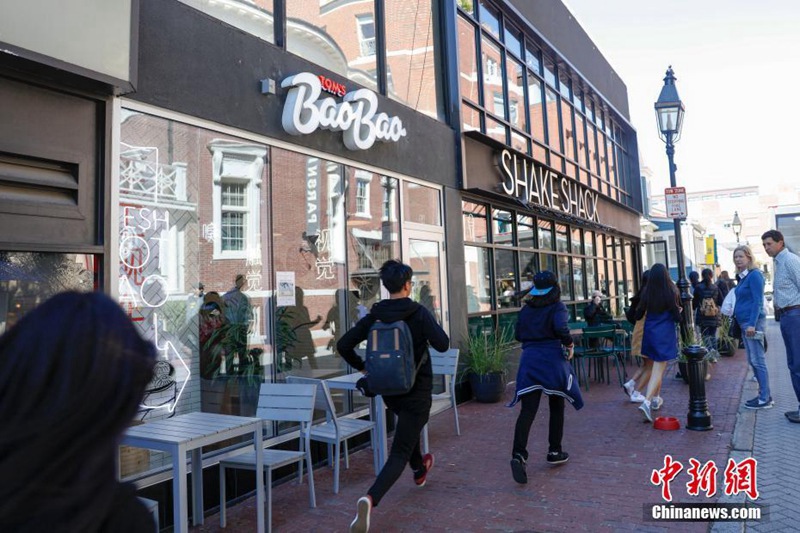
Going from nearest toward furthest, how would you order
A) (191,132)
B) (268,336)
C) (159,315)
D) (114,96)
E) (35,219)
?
(35,219)
(114,96)
(159,315)
(191,132)
(268,336)

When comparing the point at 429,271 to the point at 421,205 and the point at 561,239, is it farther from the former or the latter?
the point at 561,239

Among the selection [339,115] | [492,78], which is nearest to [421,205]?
[339,115]

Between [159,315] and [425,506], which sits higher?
[159,315]

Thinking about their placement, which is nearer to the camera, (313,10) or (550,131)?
(313,10)

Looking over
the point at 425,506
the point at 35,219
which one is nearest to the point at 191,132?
the point at 35,219

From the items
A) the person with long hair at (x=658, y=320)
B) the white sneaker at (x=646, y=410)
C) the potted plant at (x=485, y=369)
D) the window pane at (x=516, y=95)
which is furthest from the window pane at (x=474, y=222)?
the white sneaker at (x=646, y=410)

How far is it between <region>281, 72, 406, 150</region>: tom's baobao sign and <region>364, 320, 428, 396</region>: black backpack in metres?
2.77

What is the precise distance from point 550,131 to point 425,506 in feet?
35.9

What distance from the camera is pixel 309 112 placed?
21.1 feet

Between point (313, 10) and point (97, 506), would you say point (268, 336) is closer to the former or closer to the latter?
point (313, 10)

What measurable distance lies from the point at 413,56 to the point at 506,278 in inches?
171

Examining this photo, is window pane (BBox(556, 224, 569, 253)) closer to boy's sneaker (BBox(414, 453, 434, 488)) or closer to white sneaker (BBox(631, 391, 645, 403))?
white sneaker (BBox(631, 391, 645, 403))

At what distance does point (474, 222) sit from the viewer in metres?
10.3

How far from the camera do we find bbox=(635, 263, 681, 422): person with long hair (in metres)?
7.01
